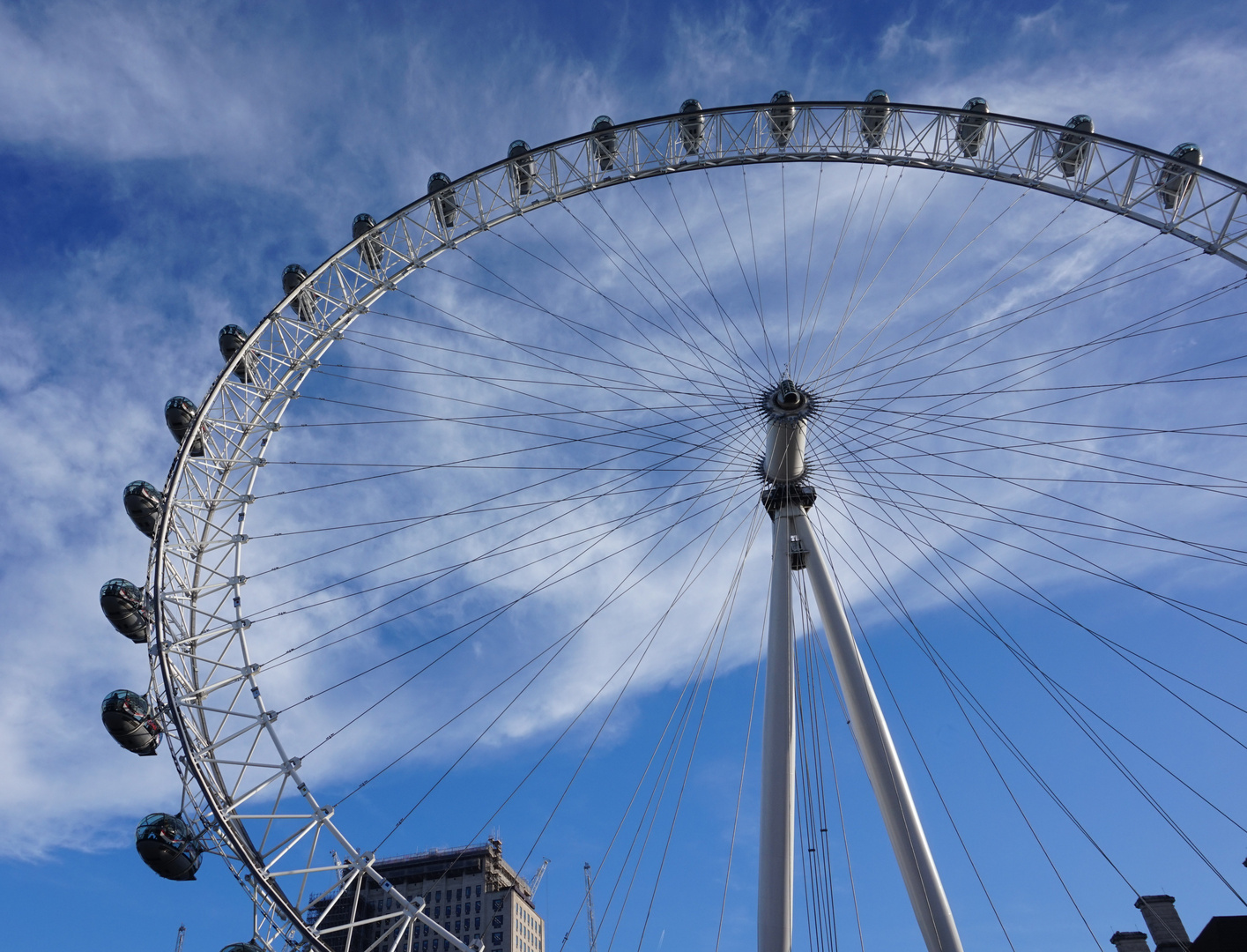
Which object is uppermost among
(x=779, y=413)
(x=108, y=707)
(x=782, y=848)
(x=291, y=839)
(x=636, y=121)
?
(x=636, y=121)

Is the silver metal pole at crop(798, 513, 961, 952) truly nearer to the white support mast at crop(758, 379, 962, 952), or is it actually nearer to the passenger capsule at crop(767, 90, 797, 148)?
the white support mast at crop(758, 379, 962, 952)

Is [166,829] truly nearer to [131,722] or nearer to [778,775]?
[131,722]

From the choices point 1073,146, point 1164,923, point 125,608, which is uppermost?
point 1073,146

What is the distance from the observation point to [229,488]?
2955 centimetres

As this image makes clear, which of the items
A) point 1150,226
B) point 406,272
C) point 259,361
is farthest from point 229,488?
point 1150,226

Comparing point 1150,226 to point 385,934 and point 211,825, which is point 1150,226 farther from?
point 211,825

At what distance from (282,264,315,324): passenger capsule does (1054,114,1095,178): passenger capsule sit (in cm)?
2459

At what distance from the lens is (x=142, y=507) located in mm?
28766

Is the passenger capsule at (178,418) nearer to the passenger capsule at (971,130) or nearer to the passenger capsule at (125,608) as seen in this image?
the passenger capsule at (125,608)

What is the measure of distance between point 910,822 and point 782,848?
2.94 m

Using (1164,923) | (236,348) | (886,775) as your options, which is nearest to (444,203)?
(236,348)

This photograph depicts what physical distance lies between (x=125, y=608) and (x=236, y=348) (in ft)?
30.2

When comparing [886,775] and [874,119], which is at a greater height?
[874,119]

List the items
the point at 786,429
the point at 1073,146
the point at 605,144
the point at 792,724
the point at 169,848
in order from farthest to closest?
1. the point at 605,144
2. the point at 1073,146
3. the point at 786,429
4. the point at 169,848
5. the point at 792,724
